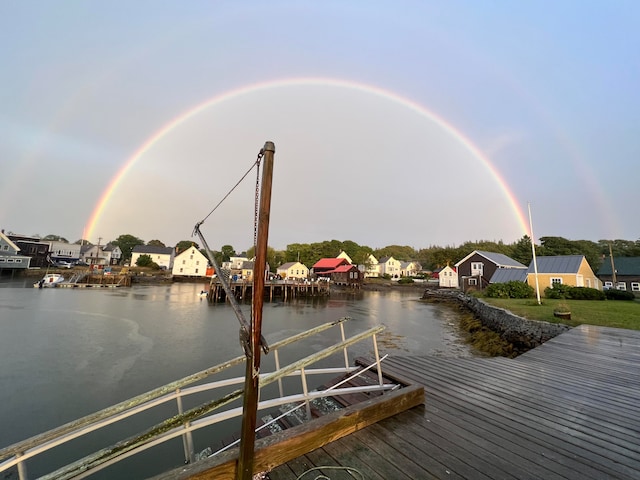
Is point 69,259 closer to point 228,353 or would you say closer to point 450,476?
point 228,353

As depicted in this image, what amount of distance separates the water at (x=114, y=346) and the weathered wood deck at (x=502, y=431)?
5322 mm

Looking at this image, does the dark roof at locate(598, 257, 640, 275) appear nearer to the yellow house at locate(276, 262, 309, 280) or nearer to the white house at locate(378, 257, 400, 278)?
the white house at locate(378, 257, 400, 278)

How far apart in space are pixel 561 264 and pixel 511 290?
5.06 meters

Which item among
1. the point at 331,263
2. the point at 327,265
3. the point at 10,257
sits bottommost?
the point at 327,265

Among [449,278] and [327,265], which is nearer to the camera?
[449,278]

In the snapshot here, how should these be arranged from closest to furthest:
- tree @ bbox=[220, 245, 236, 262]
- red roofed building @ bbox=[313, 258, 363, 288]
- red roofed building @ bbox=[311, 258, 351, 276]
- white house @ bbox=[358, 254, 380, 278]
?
red roofed building @ bbox=[313, 258, 363, 288], red roofed building @ bbox=[311, 258, 351, 276], white house @ bbox=[358, 254, 380, 278], tree @ bbox=[220, 245, 236, 262]

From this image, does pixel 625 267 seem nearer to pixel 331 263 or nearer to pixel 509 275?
pixel 509 275

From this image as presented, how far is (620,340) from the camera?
323 inches

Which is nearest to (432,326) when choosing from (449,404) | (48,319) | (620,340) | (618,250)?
(620,340)

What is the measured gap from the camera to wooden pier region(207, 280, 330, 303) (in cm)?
3525

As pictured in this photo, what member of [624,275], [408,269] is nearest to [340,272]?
[408,269]

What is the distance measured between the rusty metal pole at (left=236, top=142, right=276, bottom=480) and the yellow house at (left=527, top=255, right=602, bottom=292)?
1202 inches

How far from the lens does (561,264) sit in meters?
25.8

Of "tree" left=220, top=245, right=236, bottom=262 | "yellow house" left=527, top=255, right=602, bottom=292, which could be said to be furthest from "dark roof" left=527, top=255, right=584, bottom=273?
"tree" left=220, top=245, right=236, bottom=262
